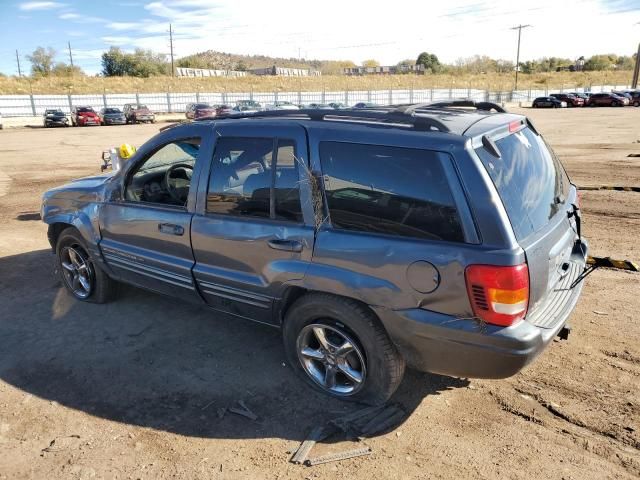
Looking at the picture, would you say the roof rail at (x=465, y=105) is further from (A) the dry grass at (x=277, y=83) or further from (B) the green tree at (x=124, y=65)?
(B) the green tree at (x=124, y=65)

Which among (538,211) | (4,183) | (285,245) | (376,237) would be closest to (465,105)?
(538,211)

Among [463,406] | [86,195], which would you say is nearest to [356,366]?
[463,406]

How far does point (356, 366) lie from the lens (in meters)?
3.17

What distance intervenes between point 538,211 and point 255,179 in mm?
1807

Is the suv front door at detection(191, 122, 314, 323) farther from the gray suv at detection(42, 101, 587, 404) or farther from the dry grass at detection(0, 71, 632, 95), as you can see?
the dry grass at detection(0, 71, 632, 95)

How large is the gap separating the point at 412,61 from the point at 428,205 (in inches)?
6699

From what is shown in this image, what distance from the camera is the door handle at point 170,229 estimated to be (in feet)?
12.3

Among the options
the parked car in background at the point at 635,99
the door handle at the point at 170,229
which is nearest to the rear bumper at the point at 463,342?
the door handle at the point at 170,229

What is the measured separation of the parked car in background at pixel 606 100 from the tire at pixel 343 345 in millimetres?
52235

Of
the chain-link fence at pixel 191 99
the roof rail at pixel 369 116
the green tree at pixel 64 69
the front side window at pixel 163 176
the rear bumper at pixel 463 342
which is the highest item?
the green tree at pixel 64 69

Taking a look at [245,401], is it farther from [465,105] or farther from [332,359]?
[465,105]

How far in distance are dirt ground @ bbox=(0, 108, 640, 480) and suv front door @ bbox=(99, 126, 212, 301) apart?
55 centimetres

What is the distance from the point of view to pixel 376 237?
2805mm

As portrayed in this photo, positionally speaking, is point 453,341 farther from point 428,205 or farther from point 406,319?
point 428,205
